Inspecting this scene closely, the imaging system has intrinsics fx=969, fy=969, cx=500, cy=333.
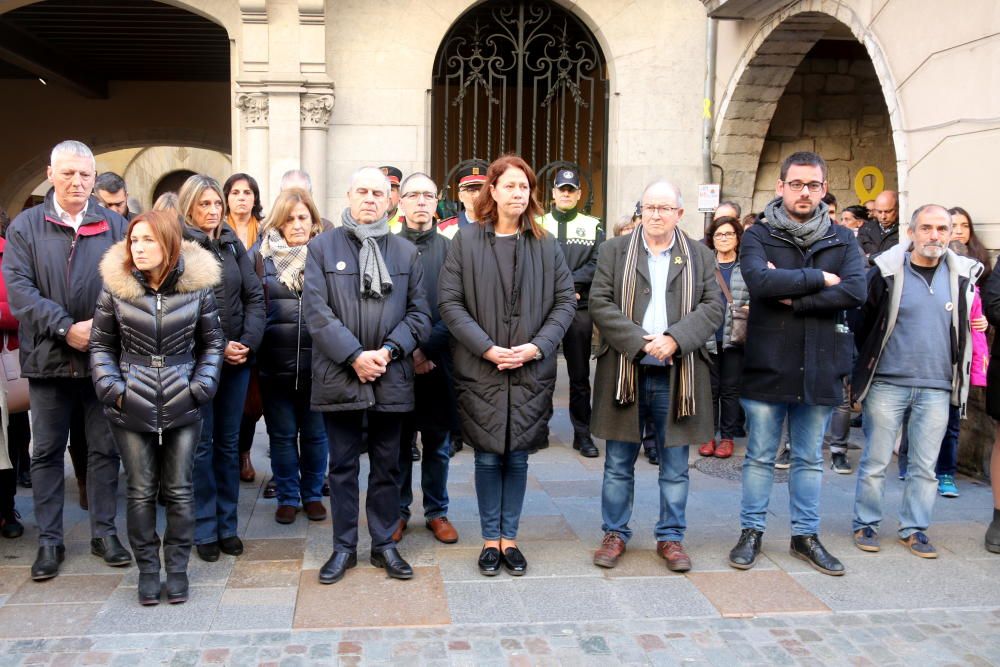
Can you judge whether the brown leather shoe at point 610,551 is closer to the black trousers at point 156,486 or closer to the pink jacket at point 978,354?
the black trousers at point 156,486

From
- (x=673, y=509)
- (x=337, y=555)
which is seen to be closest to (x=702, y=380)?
(x=673, y=509)

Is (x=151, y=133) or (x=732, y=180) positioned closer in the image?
(x=732, y=180)

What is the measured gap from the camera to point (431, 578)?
452cm

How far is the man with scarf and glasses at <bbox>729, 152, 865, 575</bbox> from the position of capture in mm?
4605

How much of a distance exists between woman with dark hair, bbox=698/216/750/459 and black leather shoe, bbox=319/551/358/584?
3077 millimetres

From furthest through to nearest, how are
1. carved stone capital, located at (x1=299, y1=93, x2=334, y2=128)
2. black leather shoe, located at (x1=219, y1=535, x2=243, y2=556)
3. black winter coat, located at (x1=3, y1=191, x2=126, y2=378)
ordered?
1. carved stone capital, located at (x1=299, y1=93, x2=334, y2=128)
2. black leather shoe, located at (x1=219, y1=535, x2=243, y2=556)
3. black winter coat, located at (x1=3, y1=191, x2=126, y2=378)

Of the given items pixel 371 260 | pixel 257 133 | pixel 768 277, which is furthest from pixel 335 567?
pixel 257 133

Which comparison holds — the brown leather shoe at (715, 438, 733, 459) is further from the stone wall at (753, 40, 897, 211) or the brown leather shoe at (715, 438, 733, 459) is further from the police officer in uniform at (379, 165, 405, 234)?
the stone wall at (753, 40, 897, 211)

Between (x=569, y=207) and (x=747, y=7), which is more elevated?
(x=747, y=7)

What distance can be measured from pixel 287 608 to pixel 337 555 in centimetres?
45

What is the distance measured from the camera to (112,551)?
4.63 meters

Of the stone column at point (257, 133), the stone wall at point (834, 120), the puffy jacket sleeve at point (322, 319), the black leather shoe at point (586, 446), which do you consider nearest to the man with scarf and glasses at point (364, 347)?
the puffy jacket sleeve at point (322, 319)

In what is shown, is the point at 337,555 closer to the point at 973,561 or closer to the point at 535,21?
the point at 973,561

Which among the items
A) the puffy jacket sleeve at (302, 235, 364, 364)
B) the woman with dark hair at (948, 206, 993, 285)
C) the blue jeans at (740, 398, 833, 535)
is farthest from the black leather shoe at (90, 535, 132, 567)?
the woman with dark hair at (948, 206, 993, 285)
